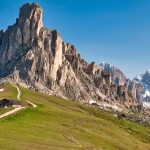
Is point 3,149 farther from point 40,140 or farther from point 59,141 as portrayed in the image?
point 59,141

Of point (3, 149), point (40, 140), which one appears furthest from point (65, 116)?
point (3, 149)

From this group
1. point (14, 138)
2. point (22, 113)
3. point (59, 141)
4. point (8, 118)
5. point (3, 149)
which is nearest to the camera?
point (3, 149)

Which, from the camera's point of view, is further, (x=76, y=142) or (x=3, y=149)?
(x=76, y=142)

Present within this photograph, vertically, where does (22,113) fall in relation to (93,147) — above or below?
above

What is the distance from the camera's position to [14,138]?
4444 centimetres

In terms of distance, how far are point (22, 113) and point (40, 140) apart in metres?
23.3

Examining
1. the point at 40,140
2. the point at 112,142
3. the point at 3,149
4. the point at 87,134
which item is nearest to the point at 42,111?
the point at 87,134

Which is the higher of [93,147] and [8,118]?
[8,118]

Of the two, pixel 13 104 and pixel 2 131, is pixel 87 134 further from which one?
pixel 13 104

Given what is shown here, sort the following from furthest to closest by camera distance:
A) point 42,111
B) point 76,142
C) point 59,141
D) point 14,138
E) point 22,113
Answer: point 42,111
point 22,113
point 76,142
point 59,141
point 14,138

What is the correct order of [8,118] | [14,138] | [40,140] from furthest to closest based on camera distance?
[8,118] < [40,140] < [14,138]

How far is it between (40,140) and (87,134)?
63.6 feet

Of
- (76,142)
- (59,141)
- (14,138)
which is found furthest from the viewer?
(76,142)

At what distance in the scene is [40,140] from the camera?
4734cm
